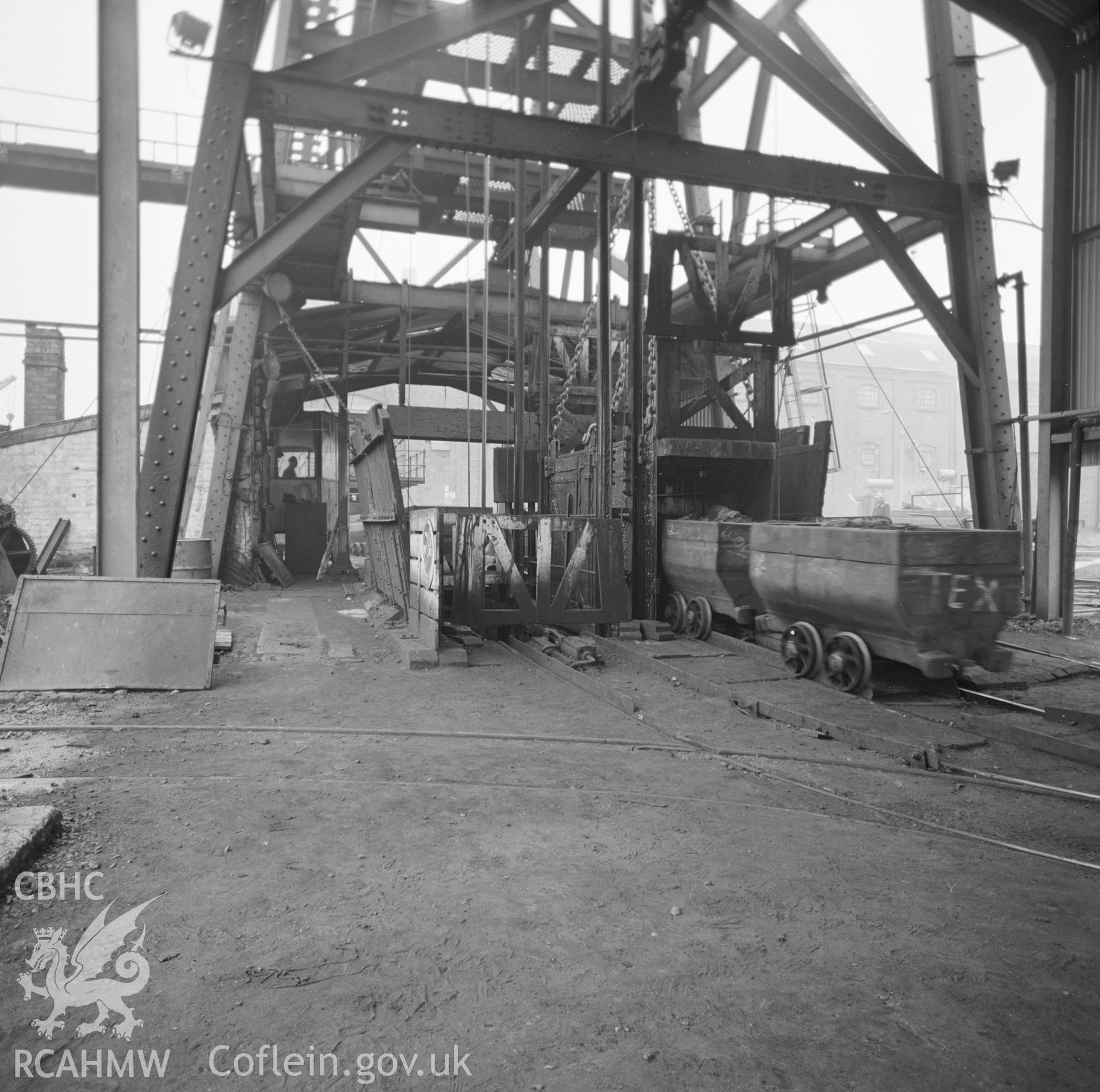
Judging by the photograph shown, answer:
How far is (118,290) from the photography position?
6.16 metres

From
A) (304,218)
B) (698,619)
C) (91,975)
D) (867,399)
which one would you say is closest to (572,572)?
(698,619)

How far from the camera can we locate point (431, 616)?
7660 millimetres

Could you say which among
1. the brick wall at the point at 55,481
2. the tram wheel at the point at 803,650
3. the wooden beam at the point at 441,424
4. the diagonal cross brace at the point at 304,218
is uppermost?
the diagonal cross brace at the point at 304,218

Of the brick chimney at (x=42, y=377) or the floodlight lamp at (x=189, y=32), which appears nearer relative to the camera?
the floodlight lamp at (x=189, y=32)

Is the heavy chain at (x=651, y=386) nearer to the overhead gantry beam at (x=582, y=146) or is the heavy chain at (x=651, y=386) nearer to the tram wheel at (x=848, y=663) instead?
the overhead gantry beam at (x=582, y=146)

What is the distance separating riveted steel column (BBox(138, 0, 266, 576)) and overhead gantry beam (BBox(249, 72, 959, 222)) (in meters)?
0.28

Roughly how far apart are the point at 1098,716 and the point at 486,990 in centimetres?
482

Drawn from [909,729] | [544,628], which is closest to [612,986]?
[909,729]

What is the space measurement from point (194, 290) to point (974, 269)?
8088mm

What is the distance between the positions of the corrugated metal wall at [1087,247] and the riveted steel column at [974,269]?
3.14 feet

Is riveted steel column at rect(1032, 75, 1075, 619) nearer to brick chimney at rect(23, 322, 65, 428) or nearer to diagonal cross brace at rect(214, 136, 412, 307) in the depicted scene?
diagonal cross brace at rect(214, 136, 412, 307)

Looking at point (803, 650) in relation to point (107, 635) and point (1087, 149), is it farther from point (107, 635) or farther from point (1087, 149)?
point (1087, 149)

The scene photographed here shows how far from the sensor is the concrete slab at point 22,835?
106 inches

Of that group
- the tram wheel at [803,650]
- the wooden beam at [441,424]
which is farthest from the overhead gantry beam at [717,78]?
the tram wheel at [803,650]
